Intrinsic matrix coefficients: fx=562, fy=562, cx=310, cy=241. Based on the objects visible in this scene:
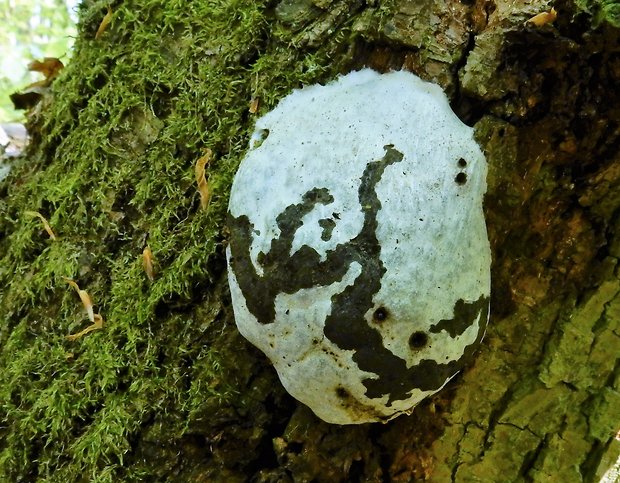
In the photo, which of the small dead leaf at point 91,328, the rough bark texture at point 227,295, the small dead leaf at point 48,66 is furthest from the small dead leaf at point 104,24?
the small dead leaf at point 91,328

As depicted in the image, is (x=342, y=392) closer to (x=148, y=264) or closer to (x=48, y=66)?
(x=148, y=264)

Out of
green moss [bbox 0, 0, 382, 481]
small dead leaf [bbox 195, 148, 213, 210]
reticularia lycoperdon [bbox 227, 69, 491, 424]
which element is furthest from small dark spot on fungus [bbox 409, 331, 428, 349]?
small dead leaf [bbox 195, 148, 213, 210]

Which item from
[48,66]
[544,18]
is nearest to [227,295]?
[544,18]

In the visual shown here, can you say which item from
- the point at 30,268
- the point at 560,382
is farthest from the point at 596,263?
the point at 30,268

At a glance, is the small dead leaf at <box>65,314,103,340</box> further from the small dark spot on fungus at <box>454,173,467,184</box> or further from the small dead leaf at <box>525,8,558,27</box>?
the small dead leaf at <box>525,8,558,27</box>

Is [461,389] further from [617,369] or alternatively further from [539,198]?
[539,198]

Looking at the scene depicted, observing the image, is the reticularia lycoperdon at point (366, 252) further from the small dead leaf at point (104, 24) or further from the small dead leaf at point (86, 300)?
the small dead leaf at point (104, 24)
